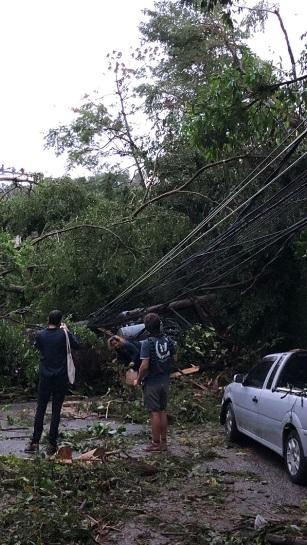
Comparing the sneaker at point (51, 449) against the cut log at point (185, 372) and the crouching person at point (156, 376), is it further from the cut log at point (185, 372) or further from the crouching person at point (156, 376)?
the cut log at point (185, 372)

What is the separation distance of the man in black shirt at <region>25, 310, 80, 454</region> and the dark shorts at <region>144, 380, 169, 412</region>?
1046mm

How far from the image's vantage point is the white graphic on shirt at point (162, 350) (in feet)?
29.1

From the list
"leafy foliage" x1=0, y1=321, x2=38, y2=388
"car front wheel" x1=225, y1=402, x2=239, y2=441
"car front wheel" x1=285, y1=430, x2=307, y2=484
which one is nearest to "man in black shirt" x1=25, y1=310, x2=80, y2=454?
"car front wheel" x1=225, y1=402, x2=239, y2=441

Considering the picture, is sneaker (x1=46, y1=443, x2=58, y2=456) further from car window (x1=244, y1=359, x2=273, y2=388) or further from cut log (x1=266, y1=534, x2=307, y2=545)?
cut log (x1=266, y1=534, x2=307, y2=545)

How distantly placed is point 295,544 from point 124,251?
10.4m

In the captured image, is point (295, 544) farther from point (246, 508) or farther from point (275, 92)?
point (275, 92)

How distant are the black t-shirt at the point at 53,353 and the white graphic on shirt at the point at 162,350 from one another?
116 cm

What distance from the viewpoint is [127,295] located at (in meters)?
10.9

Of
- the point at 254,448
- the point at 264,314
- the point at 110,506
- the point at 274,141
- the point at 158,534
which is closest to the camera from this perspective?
the point at 158,534

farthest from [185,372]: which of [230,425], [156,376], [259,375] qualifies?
[156,376]

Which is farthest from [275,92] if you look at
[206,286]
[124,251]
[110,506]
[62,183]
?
[62,183]

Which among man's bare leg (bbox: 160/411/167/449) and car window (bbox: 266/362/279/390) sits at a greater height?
car window (bbox: 266/362/279/390)

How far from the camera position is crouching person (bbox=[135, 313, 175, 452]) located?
8.86 meters

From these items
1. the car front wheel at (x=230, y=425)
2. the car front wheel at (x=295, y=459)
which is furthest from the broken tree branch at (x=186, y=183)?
the car front wheel at (x=295, y=459)
